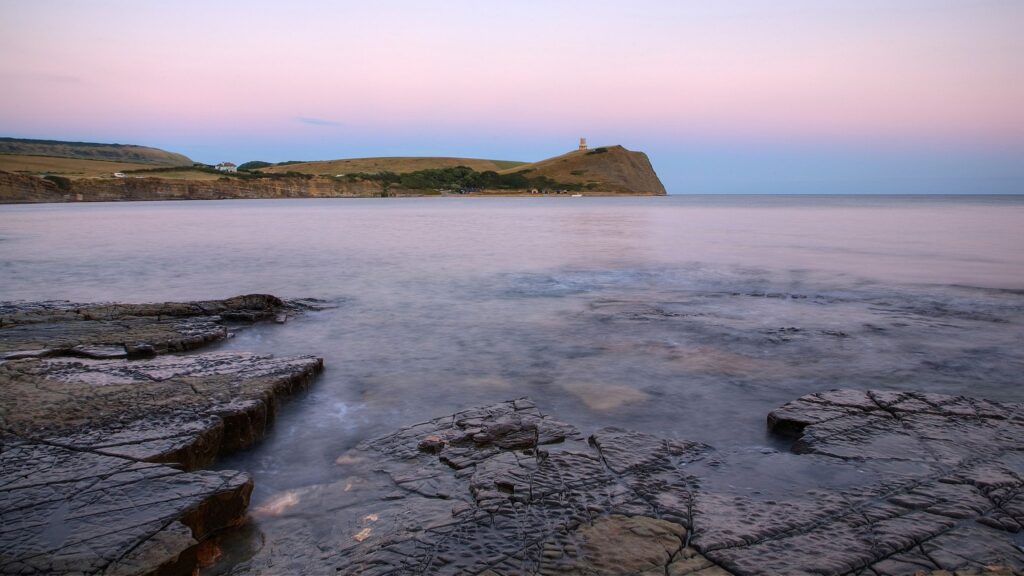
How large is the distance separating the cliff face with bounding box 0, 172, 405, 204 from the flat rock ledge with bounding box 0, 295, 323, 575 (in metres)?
78.6

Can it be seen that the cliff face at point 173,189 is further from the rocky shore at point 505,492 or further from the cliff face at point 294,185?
the rocky shore at point 505,492

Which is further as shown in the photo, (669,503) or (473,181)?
(473,181)

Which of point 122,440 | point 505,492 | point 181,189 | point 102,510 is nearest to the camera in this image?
point 102,510

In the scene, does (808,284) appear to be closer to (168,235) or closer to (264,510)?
(264,510)

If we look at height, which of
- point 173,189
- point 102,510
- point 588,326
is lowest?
point 588,326

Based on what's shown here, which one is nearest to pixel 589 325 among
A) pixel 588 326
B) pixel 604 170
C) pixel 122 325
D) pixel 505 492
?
pixel 588 326

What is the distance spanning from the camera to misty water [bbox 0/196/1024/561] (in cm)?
549

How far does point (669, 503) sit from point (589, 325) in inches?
230

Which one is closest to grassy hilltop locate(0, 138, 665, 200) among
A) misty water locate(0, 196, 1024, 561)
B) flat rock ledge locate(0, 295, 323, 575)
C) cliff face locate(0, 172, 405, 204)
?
cliff face locate(0, 172, 405, 204)

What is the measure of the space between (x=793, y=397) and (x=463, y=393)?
128 inches

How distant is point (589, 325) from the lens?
9312mm

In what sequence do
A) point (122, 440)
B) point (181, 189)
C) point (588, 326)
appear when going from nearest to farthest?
1. point (122, 440)
2. point (588, 326)
3. point (181, 189)

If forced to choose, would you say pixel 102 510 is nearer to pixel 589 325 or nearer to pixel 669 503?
pixel 669 503

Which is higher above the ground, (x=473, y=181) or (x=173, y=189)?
(x=473, y=181)
